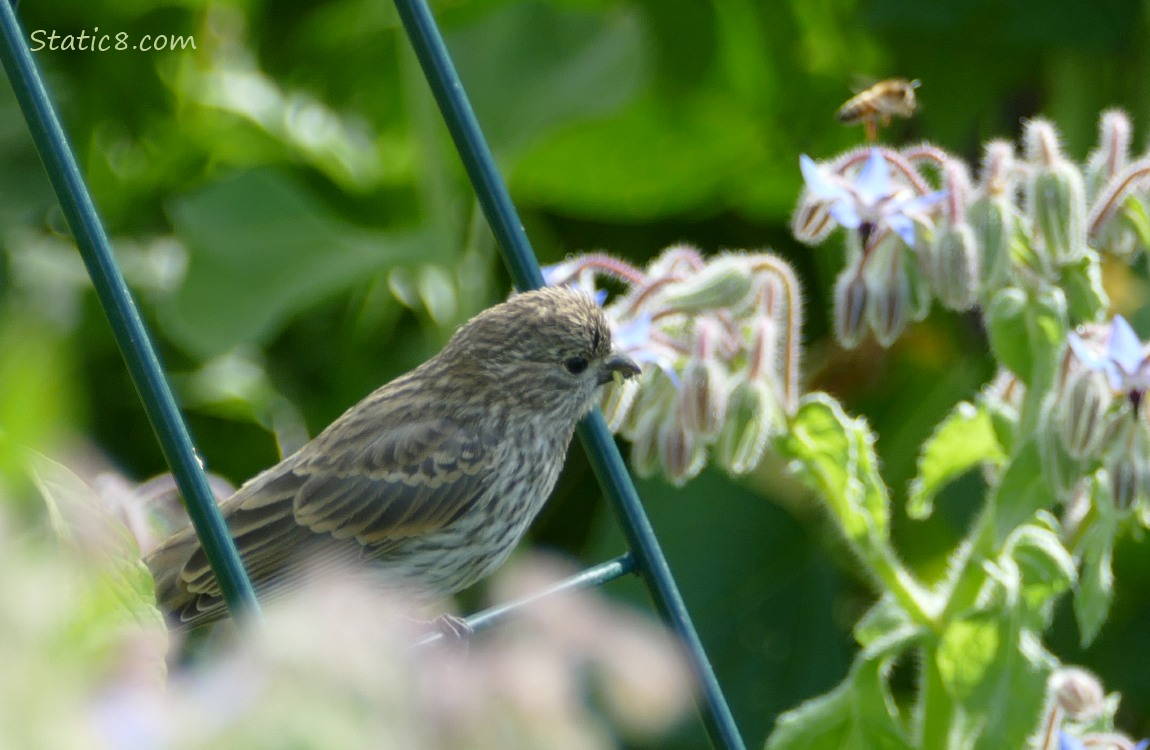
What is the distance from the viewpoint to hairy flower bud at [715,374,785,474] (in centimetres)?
233

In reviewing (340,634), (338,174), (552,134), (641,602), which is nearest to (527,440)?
(641,602)

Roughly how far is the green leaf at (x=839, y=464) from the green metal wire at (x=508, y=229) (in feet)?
0.86

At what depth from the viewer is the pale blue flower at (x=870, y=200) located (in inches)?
90.4

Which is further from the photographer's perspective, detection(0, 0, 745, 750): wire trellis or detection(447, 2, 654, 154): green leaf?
detection(447, 2, 654, 154): green leaf

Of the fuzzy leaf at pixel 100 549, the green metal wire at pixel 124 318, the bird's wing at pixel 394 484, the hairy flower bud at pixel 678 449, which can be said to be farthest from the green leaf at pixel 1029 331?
the fuzzy leaf at pixel 100 549

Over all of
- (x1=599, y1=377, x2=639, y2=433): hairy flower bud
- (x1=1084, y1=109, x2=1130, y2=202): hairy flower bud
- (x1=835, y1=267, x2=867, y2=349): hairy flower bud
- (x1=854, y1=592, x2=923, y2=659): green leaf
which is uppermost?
(x1=1084, y1=109, x2=1130, y2=202): hairy flower bud

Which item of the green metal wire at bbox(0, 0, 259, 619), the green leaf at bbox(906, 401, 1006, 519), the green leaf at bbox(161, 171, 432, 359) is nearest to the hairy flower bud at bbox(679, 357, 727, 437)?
the green leaf at bbox(906, 401, 1006, 519)

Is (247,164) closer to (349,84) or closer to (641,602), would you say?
(349,84)

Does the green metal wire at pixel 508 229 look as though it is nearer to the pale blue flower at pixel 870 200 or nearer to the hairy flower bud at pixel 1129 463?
the pale blue flower at pixel 870 200

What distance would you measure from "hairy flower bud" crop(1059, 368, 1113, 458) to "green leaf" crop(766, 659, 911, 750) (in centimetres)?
42

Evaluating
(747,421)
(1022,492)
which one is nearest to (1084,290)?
(1022,492)

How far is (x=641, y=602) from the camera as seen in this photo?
3596mm

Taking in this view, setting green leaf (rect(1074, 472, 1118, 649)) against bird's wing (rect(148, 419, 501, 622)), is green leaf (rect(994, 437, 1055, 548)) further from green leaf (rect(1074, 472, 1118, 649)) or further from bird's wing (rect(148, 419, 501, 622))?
bird's wing (rect(148, 419, 501, 622))

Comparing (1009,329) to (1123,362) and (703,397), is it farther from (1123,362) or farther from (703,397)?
(703,397)
